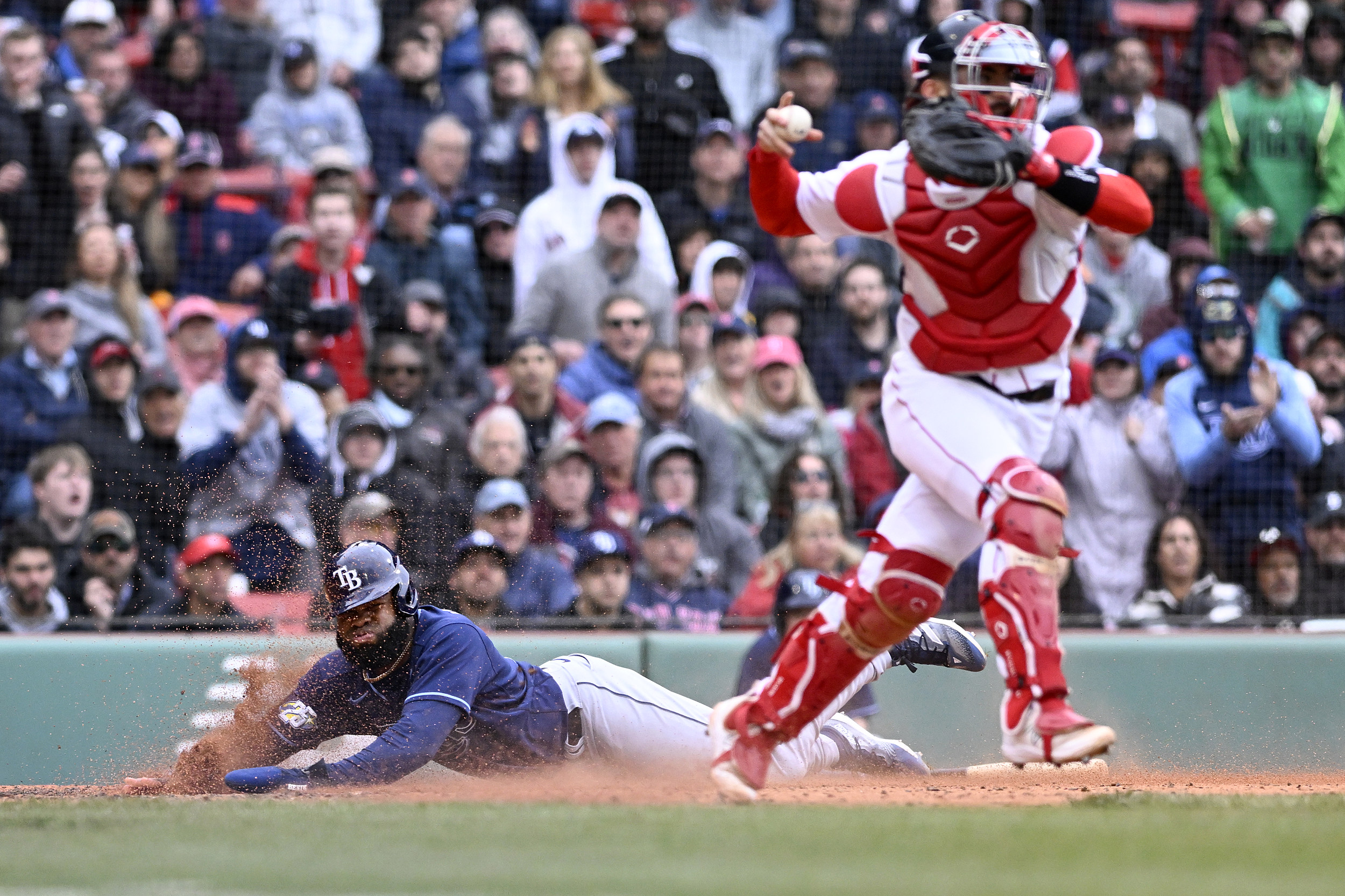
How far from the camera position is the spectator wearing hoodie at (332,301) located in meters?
9.81

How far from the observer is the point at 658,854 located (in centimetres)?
423

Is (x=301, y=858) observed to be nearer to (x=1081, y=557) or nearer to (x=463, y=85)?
(x=1081, y=557)

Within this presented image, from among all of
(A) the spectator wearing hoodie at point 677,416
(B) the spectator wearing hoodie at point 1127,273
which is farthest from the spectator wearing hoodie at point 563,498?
(B) the spectator wearing hoodie at point 1127,273

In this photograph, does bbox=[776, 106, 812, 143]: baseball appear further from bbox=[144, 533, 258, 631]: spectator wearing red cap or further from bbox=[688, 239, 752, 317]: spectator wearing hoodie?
bbox=[688, 239, 752, 317]: spectator wearing hoodie

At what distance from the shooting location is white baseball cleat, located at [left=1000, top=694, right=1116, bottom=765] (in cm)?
470

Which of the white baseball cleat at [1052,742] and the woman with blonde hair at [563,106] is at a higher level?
the woman with blonde hair at [563,106]

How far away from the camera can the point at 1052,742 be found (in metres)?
4.79

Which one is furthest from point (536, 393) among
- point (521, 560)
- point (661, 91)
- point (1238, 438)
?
point (1238, 438)

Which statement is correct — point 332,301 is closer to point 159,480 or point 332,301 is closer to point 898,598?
point 159,480

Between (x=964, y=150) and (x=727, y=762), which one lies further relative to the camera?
(x=727, y=762)

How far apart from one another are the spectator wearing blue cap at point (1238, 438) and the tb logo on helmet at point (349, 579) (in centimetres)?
478

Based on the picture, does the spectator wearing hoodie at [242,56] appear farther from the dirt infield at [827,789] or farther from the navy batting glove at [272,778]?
the navy batting glove at [272,778]

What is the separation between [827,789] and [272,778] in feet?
6.20

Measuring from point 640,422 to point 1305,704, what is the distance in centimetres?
354
